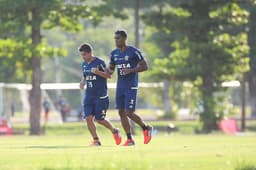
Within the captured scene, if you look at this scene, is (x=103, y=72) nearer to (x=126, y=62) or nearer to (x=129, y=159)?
(x=126, y=62)

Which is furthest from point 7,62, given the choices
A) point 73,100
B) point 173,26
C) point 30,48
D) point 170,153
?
point 73,100

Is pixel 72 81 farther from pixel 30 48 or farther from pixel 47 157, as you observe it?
pixel 47 157

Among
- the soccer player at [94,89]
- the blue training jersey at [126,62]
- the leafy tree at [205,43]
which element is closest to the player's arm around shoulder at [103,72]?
the soccer player at [94,89]

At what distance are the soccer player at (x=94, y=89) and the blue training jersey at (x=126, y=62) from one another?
1.50 feet

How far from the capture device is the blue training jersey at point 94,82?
19969mm

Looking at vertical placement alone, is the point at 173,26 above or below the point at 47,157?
above

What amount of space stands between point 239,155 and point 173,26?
103ft

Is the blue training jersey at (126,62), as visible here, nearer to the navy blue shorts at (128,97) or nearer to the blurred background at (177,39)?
the navy blue shorts at (128,97)

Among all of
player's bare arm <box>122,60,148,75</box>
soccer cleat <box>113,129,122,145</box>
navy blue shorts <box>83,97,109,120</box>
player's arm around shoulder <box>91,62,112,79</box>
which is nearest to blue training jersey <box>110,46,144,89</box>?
player's bare arm <box>122,60,148,75</box>

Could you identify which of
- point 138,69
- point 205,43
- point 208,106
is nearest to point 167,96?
point 208,106

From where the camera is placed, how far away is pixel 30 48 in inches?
1658

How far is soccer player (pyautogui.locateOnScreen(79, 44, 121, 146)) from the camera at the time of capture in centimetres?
1992

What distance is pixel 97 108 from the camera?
20297 millimetres

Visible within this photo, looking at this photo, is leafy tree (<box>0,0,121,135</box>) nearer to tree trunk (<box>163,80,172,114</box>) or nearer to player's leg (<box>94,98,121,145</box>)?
player's leg (<box>94,98,121,145</box>)
